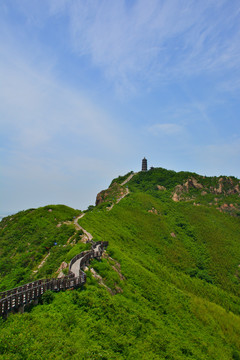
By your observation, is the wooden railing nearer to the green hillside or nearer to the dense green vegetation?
the green hillside

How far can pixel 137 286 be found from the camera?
3050 cm

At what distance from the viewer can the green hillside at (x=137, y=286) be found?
54.3 feet

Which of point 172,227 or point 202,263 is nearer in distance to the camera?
point 202,263

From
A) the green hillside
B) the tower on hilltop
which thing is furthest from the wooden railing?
the tower on hilltop

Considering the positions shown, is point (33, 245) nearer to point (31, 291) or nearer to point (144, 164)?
point (31, 291)

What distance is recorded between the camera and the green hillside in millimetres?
16547

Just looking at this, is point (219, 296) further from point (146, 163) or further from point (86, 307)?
point (146, 163)

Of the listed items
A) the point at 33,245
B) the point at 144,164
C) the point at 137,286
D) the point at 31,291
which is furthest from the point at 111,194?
the point at 31,291

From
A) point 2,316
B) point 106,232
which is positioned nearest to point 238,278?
point 106,232

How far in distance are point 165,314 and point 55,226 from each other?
36770mm

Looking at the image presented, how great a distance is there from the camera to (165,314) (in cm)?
2864

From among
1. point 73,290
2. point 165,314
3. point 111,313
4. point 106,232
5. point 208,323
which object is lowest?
point 208,323

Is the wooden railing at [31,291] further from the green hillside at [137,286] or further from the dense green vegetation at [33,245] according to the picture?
the dense green vegetation at [33,245]

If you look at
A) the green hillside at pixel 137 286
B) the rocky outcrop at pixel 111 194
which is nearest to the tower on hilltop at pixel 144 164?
the rocky outcrop at pixel 111 194
